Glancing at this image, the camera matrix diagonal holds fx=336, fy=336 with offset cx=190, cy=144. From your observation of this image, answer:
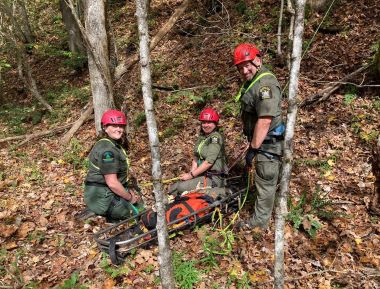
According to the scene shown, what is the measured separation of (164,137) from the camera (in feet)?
29.0

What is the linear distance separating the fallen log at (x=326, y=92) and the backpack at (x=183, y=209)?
4070 mm

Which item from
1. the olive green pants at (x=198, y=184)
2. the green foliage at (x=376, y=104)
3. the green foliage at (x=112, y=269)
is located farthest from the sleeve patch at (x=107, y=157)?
the green foliage at (x=376, y=104)

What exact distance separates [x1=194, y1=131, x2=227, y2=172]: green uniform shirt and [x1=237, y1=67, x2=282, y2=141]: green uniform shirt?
116cm

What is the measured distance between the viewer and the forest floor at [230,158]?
4.85 metres

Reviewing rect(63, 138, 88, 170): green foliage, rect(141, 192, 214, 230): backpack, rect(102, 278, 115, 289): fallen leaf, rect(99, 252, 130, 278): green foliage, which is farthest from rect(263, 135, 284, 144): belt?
rect(63, 138, 88, 170): green foliage

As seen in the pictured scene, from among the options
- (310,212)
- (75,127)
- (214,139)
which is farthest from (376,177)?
(75,127)

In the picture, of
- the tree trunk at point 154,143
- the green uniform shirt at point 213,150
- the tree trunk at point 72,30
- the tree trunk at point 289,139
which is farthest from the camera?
the tree trunk at point 72,30

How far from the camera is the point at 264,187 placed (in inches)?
209

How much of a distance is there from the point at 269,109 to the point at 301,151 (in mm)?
2699

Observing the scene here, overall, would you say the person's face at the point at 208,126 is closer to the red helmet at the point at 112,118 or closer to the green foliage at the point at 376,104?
the red helmet at the point at 112,118

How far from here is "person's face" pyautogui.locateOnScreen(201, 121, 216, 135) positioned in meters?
6.39

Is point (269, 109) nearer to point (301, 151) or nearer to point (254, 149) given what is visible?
point (254, 149)

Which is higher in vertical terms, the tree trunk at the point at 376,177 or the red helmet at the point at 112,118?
the red helmet at the point at 112,118

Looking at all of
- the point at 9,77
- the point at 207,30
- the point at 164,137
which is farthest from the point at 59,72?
the point at 164,137
